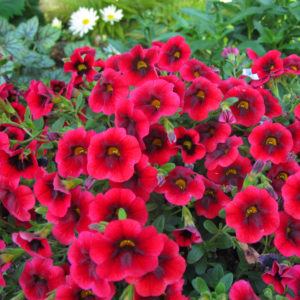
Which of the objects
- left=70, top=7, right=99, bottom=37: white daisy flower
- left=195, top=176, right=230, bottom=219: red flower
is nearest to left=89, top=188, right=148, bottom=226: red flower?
left=195, top=176, right=230, bottom=219: red flower

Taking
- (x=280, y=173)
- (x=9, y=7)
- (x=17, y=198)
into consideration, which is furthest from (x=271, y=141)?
(x=9, y=7)

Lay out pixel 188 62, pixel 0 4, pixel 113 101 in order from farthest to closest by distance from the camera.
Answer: pixel 0 4
pixel 188 62
pixel 113 101

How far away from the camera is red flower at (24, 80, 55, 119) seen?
3.97ft

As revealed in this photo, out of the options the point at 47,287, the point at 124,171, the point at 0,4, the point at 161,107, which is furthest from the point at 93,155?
the point at 0,4

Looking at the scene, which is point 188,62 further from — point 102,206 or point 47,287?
point 47,287

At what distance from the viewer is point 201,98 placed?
3.59ft

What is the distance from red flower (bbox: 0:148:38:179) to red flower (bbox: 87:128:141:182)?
0.90 feet

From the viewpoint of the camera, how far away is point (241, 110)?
Result: 113 cm

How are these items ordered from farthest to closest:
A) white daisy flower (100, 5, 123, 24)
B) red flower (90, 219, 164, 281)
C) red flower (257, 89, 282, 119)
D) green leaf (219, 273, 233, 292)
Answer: white daisy flower (100, 5, 123, 24)
red flower (257, 89, 282, 119)
green leaf (219, 273, 233, 292)
red flower (90, 219, 164, 281)

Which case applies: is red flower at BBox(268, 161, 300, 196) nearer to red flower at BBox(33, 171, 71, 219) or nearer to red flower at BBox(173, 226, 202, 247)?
red flower at BBox(173, 226, 202, 247)

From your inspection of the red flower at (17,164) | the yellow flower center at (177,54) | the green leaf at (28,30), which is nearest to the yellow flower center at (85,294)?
the red flower at (17,164)

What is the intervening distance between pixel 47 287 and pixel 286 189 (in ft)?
2.37

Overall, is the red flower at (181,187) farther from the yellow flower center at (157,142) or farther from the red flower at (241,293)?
the red flower at (241,293)

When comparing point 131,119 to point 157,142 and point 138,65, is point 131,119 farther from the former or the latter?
point 138,65
